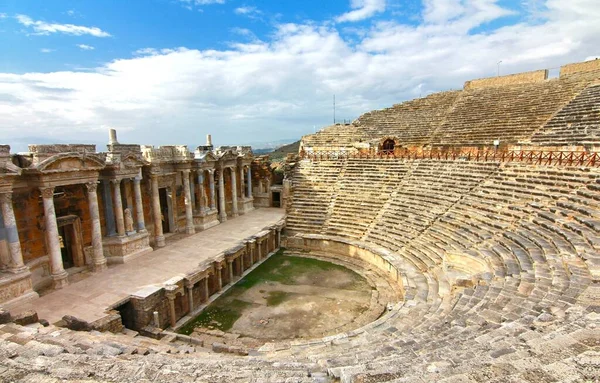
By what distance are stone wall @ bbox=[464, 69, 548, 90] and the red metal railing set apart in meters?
11.9

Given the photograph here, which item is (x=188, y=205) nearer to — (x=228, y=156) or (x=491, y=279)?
(x=228, y=156)

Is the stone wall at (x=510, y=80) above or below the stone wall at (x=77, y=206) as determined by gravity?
above

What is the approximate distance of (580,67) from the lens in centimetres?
2634

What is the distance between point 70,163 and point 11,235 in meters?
3.00

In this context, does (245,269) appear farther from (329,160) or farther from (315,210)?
(329,160)

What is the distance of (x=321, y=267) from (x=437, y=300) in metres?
7.28

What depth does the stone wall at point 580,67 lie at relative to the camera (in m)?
25.3

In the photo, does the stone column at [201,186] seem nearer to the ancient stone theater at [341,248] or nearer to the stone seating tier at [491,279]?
the ancient stone theater at [341,248]

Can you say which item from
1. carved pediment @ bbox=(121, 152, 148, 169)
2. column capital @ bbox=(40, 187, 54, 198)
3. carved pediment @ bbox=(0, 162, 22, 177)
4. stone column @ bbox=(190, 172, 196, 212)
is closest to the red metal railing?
stone column @ bbox=(190, 172, 196, 212)

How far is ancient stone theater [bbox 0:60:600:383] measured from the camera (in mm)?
5945

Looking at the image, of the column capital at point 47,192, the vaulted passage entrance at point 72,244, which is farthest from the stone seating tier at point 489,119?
the column capital at point 47,192

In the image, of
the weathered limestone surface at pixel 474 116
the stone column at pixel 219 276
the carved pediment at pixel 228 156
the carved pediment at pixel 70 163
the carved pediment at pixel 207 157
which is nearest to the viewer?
the carved pediment at pixel 70 163

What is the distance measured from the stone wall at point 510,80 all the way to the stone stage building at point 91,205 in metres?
24.5

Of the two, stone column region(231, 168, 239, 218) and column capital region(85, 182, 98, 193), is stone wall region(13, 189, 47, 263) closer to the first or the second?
column capital region(85, 182, 98, 193)
